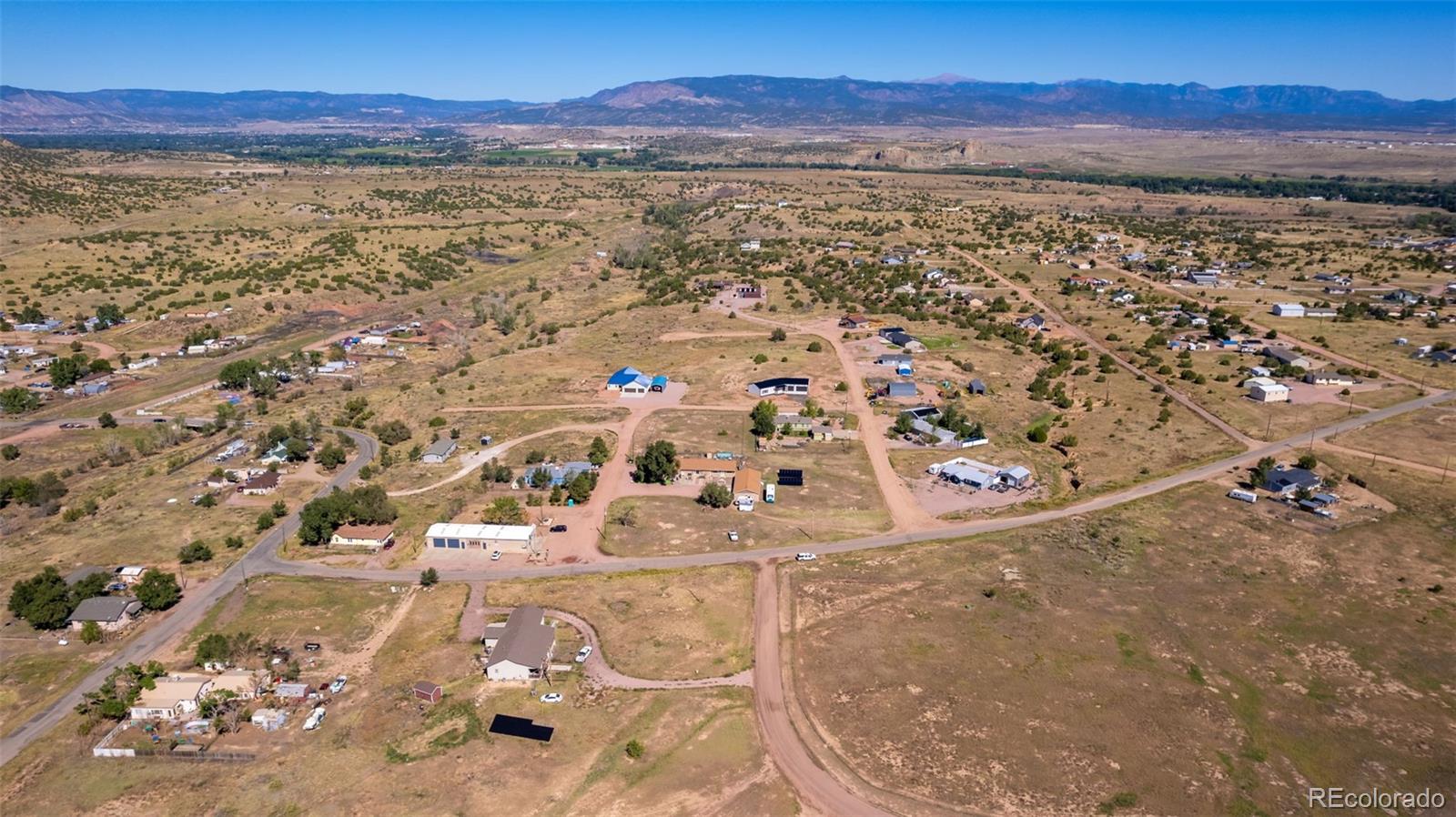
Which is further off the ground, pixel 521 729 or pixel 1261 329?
A: pixel 1261 329

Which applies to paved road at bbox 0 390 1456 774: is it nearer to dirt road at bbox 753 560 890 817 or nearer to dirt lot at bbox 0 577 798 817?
dirt road at bbox 753 560 890 817

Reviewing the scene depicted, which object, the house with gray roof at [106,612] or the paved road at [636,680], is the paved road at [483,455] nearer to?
the house with gray roof at [106,612]

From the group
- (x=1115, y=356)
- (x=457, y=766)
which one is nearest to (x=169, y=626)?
(x=457, y=766)

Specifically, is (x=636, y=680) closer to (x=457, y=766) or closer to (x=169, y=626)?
(x=457, y=766)

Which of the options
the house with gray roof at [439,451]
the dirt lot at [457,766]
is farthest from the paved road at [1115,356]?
the house with gray roof at [439,451]
